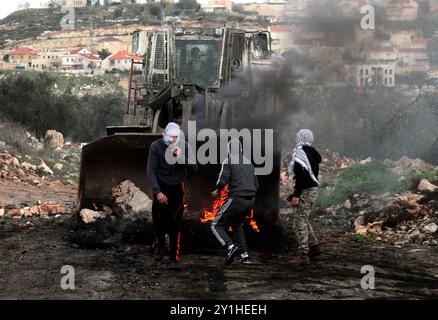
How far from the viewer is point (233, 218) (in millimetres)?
8789

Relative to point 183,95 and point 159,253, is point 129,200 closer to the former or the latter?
point 159,253

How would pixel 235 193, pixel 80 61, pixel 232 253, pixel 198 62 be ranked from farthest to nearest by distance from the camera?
pixel 80 61
pixel 198 62
pixel 235 193
pixel 232 253

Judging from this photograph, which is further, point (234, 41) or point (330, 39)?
point (330, 39)

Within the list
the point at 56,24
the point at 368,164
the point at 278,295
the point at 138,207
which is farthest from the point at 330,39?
the point at 56,24

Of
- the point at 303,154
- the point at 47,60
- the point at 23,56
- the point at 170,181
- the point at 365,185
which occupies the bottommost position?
the point at 47,60

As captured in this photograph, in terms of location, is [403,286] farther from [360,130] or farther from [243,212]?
[360,130]

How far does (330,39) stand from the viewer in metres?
16.1

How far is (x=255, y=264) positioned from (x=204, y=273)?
893mm

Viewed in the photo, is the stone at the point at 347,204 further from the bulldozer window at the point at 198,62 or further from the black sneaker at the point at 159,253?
the black sneaker at the point at 159,253

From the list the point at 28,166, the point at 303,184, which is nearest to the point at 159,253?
the point at 303,184

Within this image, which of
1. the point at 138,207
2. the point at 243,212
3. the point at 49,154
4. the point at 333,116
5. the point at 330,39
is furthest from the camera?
the point at 333,116

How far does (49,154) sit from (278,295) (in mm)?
17147

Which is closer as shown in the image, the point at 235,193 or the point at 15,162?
the point at 235,193

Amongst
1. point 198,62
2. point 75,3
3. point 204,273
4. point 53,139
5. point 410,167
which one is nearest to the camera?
point 204,273
